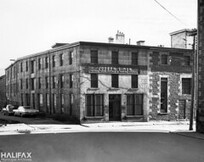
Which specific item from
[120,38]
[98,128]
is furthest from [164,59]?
[98,128]

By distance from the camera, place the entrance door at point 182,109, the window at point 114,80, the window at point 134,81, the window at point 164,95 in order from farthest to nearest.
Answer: the entrance door at point 182,109
the window at point 164,95
the window at point 134,81
the window at point 114,80

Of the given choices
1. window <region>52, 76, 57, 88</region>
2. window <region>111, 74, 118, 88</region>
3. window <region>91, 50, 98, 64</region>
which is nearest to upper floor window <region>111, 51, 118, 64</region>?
window <region>111, 74, 118, 88</region>

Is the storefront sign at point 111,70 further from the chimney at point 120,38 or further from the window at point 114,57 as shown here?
the chimney at point 120,38

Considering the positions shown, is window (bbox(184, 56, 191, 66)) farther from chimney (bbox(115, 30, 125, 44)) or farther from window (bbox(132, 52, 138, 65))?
chimney (bbox(115, 30, 125, 44))

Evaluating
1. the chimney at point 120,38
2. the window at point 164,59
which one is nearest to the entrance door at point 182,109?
the window at point 164,59

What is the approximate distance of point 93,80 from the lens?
28156mm

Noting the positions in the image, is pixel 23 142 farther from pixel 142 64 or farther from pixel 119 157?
pixel 142 64

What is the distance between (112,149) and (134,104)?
15311mm

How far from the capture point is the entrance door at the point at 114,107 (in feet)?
94.4

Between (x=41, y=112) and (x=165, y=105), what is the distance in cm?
1690

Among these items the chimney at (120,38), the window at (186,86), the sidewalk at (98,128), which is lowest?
the sidewalk at (98,128)

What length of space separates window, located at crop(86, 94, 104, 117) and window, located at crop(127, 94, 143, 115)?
11.3 ft

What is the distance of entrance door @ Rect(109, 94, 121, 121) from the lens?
28.8m

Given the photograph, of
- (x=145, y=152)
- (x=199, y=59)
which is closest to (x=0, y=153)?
(x=145, y=152)
